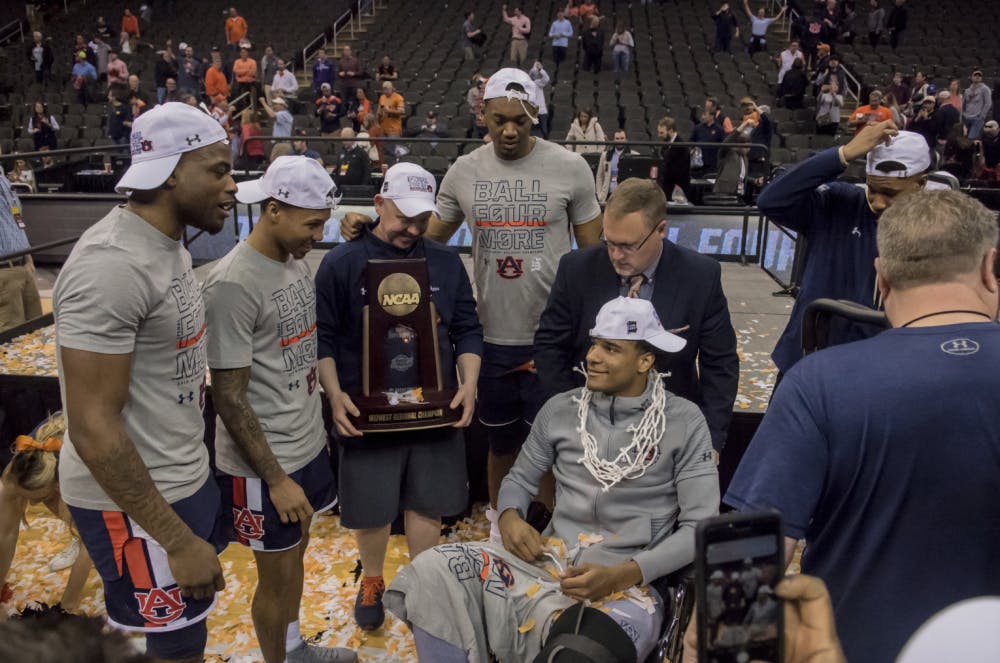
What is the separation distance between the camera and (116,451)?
175cm

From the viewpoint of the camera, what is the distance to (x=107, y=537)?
1.95 m

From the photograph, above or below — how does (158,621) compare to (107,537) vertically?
below

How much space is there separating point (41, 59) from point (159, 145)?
1780 centimetres

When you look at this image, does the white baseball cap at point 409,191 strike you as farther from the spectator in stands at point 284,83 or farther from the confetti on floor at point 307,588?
the spectator in stands at point 284,83

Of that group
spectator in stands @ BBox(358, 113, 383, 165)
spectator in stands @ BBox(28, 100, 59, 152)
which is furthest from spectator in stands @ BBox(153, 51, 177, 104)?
spectator in stands @ BBox(358, 113, 383, 165)

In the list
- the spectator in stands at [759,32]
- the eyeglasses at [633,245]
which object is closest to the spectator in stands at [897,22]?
the spectator in stands at [759,32]

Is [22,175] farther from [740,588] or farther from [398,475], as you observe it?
[740,588]

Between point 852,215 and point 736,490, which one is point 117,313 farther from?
point 852,215

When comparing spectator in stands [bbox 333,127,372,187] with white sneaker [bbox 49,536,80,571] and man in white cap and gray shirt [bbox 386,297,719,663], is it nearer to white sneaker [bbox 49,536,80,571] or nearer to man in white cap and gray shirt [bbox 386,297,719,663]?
white sneaker [bbox 49,536,80,571]

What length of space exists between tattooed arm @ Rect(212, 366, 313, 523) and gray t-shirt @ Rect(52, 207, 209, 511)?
0.55 ft

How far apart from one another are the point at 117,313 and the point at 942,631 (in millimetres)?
1564

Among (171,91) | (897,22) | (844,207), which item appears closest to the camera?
(844,207)

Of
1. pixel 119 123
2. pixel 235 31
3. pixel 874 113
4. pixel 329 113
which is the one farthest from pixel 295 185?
pixel 235 31

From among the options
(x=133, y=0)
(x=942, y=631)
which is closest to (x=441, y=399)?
(x=942, y=631)
